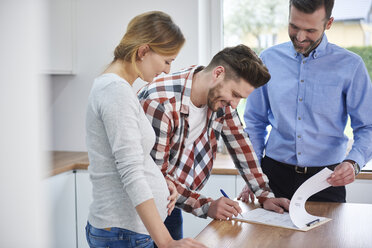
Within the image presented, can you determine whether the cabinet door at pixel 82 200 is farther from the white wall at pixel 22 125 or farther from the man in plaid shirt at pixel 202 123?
the white wall at pixel 22 125

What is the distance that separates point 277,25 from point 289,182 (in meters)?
1.41

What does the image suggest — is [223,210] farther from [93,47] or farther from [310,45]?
[93,47]

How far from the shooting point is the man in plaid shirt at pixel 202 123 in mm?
1371

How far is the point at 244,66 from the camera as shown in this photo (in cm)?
138

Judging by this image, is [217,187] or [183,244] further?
[217,187]

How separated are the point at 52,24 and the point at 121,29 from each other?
18.0 inches

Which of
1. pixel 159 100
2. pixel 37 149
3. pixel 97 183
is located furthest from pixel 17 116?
pixel 159 100

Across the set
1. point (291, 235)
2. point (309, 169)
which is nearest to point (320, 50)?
point (309, 169)

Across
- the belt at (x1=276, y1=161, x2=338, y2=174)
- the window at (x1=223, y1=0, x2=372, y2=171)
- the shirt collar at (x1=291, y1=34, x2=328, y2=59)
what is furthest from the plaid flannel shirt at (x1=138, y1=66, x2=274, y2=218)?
the window at (x1=223, y1=0, x2=372, y2=171)

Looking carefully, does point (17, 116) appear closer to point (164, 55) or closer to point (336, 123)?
point (164, 55)

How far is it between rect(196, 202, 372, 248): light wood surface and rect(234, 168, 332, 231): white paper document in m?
0.03

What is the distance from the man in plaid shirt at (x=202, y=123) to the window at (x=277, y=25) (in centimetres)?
135

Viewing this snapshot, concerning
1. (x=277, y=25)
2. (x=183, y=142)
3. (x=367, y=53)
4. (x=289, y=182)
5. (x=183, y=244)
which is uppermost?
(x=277, y=25)

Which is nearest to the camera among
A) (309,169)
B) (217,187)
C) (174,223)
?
(174,223)
